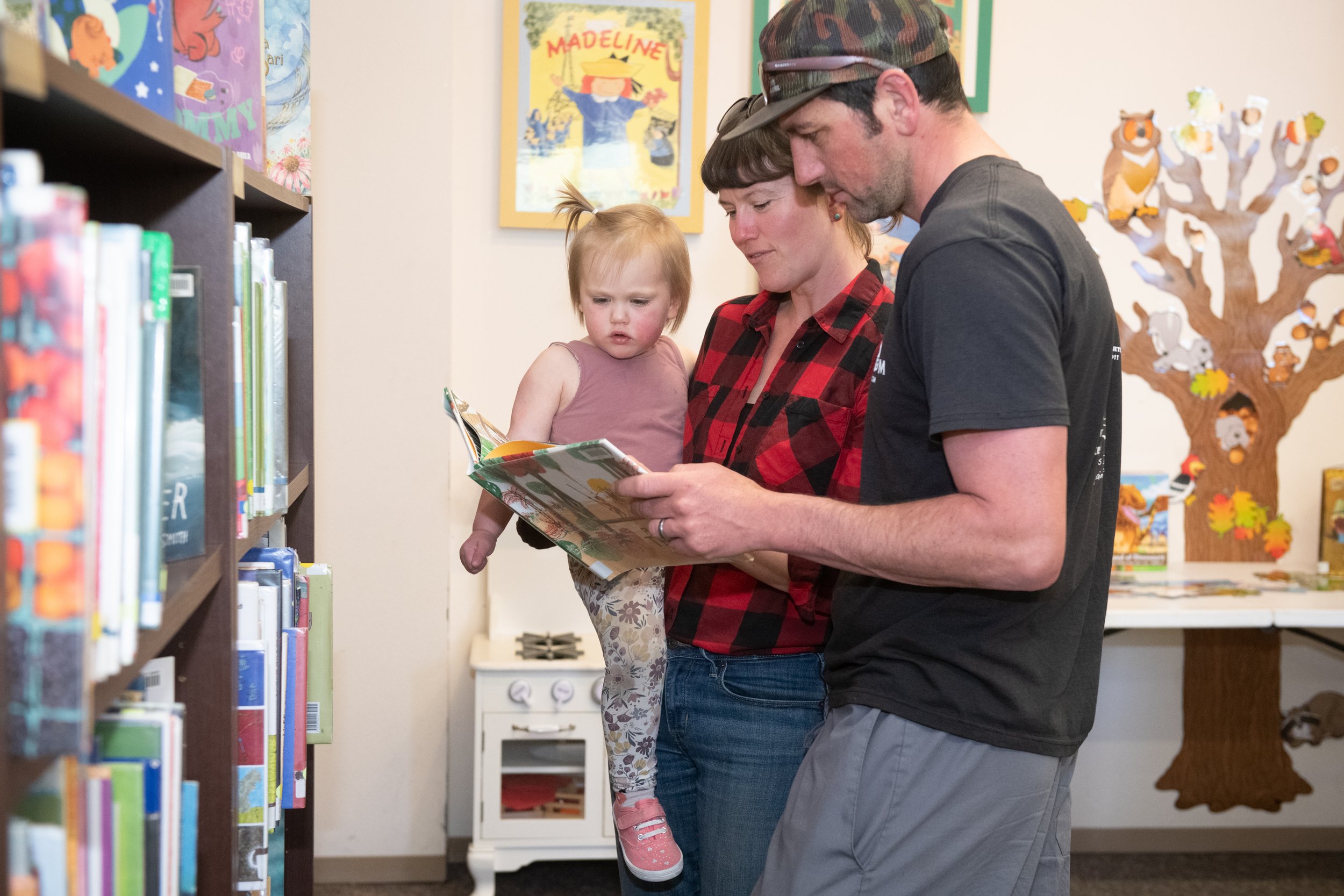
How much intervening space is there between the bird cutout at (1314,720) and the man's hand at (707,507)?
291 centimetres

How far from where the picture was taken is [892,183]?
4.22 feet

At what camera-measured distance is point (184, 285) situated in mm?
1002

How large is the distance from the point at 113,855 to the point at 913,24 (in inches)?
44.0

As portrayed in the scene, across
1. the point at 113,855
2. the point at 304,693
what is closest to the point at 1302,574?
the point at 304,693

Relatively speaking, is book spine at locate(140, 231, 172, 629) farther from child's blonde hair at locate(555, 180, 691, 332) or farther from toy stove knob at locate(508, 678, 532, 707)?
toy stove knob at locate(508, 678, 532, 707)

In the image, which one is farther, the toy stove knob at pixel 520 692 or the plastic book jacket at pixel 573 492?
the toy stove knob at pixel 520 692

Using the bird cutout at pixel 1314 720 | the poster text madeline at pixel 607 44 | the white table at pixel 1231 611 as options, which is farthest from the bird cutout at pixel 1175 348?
the poster text madeline at pixel 607 44

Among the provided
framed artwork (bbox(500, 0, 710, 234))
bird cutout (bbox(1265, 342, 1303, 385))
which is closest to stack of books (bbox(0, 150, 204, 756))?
framed artwork (bbox(500, 0, 710, 234))

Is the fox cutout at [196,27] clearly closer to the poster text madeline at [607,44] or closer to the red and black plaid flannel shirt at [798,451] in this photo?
the red and black plaid flannel shirt at [798,451]

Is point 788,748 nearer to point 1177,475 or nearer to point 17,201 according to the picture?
point 17,201

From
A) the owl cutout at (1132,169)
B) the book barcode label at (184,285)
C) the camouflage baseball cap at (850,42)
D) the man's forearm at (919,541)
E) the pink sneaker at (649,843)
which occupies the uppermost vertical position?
the owl cutout at (1132,169)

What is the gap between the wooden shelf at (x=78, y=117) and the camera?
58cm

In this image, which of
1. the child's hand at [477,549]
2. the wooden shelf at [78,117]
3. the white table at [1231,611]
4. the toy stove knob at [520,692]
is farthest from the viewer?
the toy stove knob at [520,692]

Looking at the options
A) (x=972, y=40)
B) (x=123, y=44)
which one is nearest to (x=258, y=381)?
(x=123, y=44)
